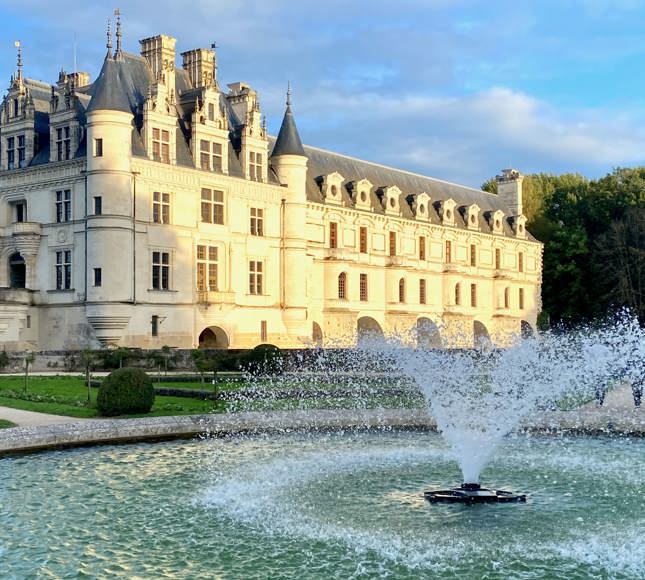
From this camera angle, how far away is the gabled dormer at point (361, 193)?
5091cm

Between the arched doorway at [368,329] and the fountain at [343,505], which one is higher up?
the arched doorway at [368,329]

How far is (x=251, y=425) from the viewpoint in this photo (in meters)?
17.0

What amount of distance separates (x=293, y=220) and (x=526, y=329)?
88.4 ft

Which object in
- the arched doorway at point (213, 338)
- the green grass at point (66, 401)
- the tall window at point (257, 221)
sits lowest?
the green grass at point (66, 401)

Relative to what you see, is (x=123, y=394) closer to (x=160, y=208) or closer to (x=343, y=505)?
(x=343, y=505)

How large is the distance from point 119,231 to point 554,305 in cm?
3980

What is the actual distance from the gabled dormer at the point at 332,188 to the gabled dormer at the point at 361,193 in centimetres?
121

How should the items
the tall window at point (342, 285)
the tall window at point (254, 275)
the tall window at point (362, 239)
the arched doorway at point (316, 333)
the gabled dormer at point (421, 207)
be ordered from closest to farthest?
the tall window at point (254, 275) < the arched doorway at point (316, 333) < the tall window at point (342, 285) < the tall window at point (362, 239) < the gabled dormer at point (421, 207)

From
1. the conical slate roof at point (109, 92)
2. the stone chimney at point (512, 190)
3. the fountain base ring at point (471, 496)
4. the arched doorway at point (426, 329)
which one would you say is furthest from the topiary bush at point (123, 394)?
the stone chimney at point (512, 190)

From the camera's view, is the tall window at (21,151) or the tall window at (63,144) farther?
the tall window at (21,151)

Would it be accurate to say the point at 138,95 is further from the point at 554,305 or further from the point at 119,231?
the point at 554,305

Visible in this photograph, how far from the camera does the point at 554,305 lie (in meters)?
66.4

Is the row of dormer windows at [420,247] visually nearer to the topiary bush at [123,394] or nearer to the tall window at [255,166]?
the tall window at [255,166]

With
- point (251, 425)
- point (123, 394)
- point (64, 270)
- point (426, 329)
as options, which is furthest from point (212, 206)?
point (251, 425)
